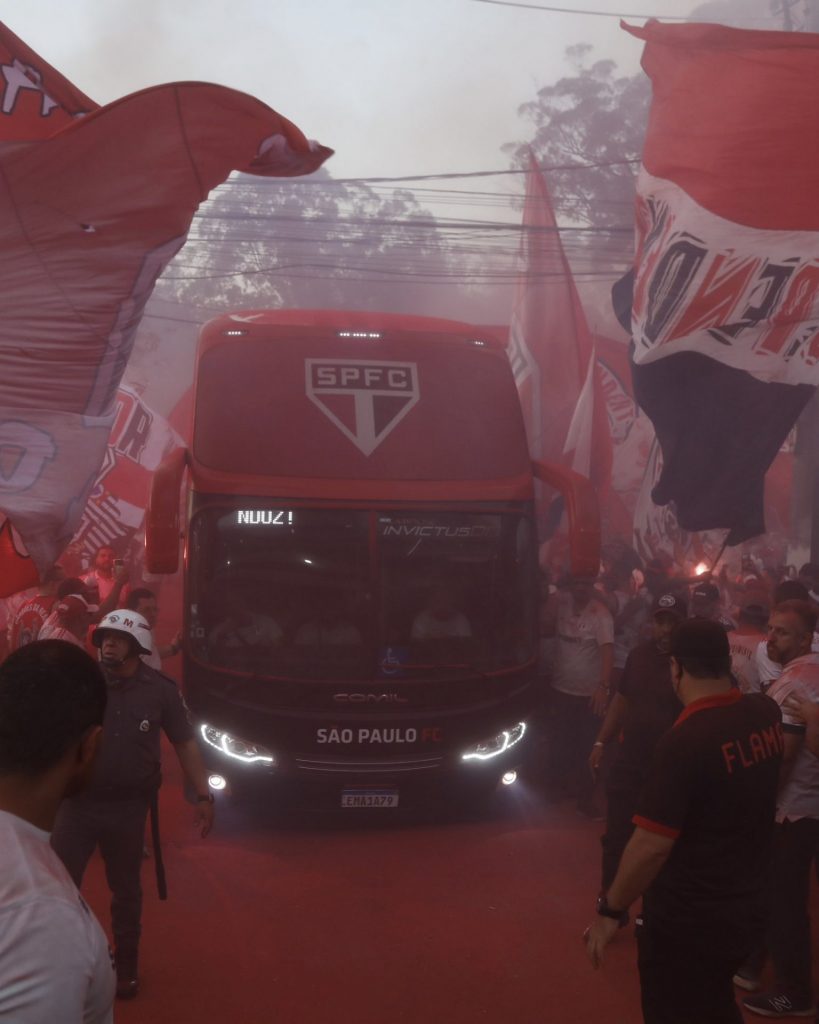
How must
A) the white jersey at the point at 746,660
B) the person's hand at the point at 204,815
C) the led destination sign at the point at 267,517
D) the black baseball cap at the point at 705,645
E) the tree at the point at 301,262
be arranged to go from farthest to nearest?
the tree at the point at 301,262 < the led destination sign at the point at 267,517 < the white jersey at the point at 746,660 < the person's hand at the point at 204,815 < the black baseball cap at the point at 705,645

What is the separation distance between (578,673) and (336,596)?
7.38 ft

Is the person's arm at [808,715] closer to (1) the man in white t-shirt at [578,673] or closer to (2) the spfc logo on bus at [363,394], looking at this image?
(1) the man in white t-shirt at [578,673]

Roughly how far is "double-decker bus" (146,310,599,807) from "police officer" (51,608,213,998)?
7.22 feet

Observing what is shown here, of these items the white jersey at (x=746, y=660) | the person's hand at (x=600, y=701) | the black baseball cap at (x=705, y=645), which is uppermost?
the black baseball cap at (x=705, y=645)

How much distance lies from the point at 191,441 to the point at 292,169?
84.5 inches

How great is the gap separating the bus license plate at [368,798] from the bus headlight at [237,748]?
58 centimetres

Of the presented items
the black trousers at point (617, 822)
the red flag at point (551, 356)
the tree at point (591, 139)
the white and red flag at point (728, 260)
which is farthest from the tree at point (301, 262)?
the black trousers at point (617, 822)

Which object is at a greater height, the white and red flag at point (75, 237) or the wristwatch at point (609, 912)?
the white and red flag at point (75, 237)

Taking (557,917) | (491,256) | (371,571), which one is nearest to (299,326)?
(371,571)

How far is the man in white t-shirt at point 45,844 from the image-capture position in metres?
1.75

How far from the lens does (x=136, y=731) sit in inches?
203

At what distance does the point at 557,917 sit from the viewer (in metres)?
6.50

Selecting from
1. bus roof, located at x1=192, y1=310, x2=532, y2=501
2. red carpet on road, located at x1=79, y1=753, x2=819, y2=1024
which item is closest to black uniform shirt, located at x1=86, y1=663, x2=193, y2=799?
red carpet on road, located at x1=79, y1=753, x2=819, y2=1024

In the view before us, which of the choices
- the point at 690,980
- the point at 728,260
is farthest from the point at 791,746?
the point at 728,260
